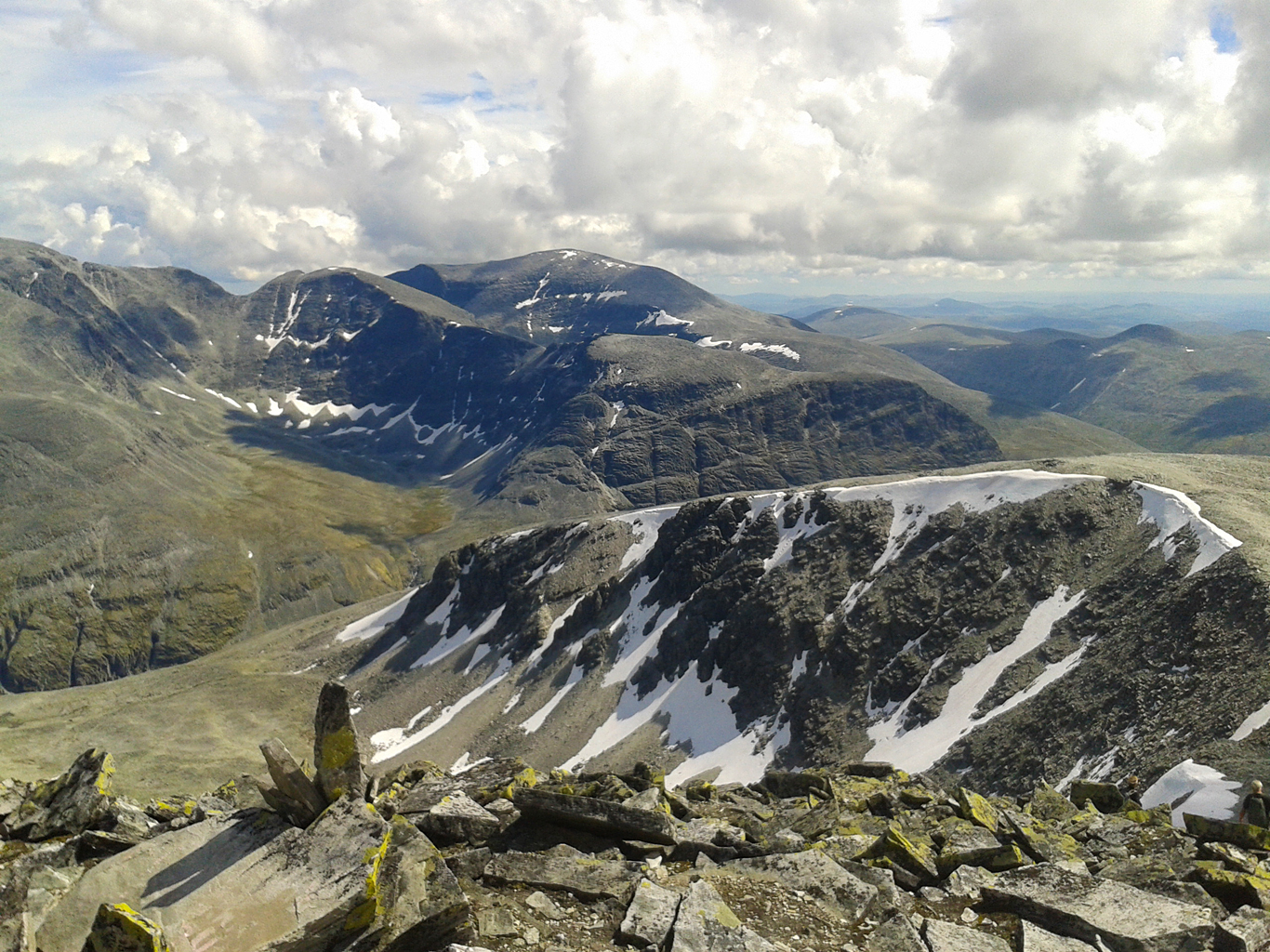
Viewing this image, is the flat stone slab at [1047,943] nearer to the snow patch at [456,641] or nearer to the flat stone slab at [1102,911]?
the flat stone slab at [1102,911]

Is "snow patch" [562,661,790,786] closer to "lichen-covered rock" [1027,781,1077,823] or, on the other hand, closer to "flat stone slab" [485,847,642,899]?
"lichen-covered rock" [1027,781,1077,823]

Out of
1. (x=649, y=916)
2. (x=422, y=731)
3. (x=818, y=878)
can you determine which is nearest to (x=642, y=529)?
(x=422, y=731)

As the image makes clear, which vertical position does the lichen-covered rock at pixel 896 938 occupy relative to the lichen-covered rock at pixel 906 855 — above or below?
above

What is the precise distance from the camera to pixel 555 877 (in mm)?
13844

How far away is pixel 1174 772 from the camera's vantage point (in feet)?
103

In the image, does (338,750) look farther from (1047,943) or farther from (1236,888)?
(1236,888)

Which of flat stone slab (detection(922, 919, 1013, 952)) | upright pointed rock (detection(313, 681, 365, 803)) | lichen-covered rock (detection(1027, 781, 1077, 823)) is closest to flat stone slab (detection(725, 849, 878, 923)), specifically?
flat stone slab (detection(922, 919, 1013, 952))

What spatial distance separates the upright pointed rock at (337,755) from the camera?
1387cm

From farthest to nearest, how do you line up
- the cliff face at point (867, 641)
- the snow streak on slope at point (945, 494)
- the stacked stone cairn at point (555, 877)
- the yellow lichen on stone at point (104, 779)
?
the snow streak on slope at point (945, 494), the cliff face at point (867, 641), the yellow lichen on stone at point (104, 779), the stacked stone cairn at point (555, 877)

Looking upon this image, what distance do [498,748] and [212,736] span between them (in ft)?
143

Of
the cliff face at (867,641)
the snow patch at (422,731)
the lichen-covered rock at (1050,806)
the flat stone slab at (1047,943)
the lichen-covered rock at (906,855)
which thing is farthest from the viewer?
the snow patch at (422,731)

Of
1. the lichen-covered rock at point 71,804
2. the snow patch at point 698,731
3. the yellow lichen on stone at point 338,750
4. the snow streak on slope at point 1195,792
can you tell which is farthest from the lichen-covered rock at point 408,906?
the snow patch at point 698,731

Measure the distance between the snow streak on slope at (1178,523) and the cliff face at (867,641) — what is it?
0.62 feet

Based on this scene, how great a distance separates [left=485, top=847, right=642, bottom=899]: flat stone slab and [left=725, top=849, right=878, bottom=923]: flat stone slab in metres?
2.63
